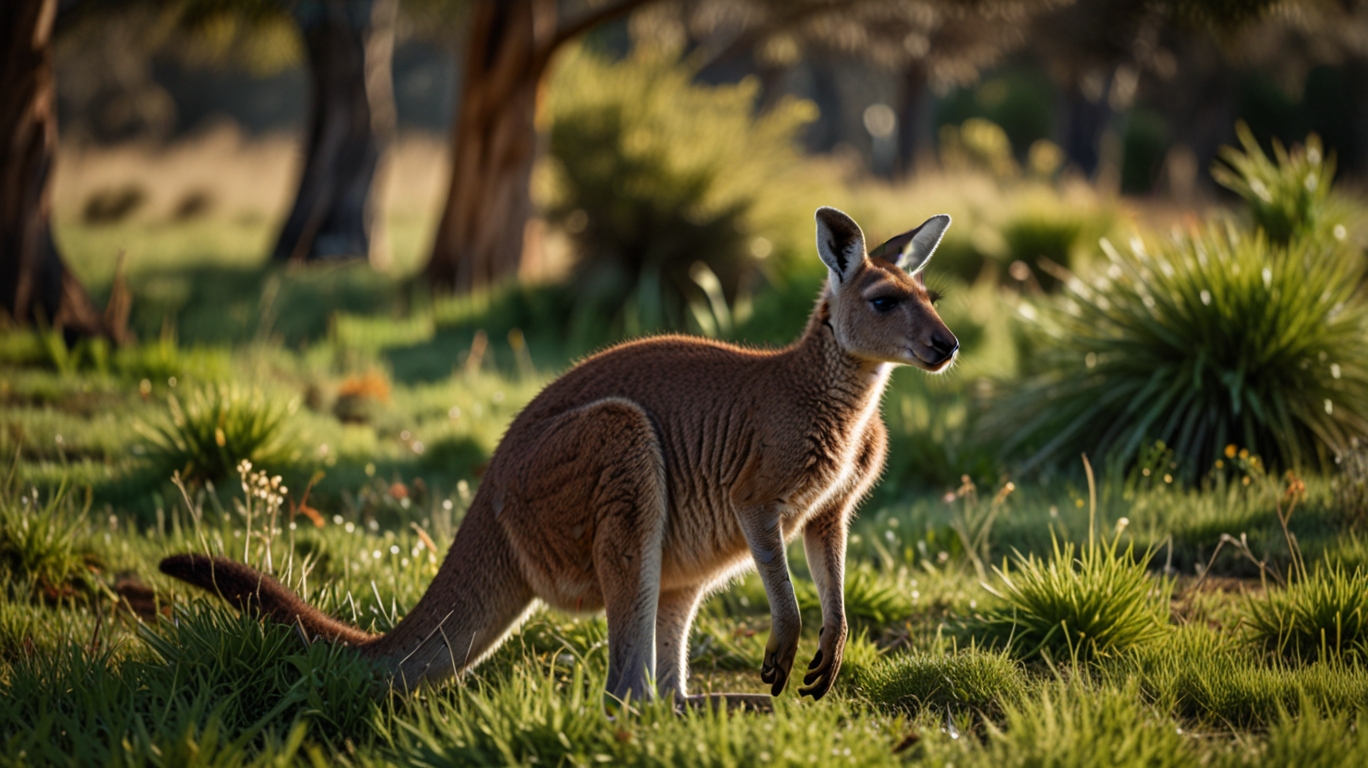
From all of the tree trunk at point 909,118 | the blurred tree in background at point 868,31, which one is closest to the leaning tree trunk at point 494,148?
the blurred tree in background at point 868,31

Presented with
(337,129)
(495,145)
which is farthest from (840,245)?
(337,129)

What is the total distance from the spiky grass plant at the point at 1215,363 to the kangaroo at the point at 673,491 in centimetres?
Answer: 290

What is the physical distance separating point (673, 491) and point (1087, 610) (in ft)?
5.24

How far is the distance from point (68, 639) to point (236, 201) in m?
18.7

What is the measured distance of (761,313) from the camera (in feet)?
29.3

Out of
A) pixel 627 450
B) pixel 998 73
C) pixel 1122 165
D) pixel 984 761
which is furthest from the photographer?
pixel 998 73

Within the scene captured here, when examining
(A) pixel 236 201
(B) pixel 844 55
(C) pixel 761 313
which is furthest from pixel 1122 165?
(C) pixel 761 313

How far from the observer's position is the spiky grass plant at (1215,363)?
6.09 metres

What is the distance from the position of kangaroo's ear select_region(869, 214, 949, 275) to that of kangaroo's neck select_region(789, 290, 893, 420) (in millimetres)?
317

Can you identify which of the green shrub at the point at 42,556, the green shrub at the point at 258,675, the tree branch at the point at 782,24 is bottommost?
the green shrub at the point at 42,556

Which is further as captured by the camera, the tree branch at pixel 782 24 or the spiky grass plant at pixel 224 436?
the tree branch at pixel 782 24

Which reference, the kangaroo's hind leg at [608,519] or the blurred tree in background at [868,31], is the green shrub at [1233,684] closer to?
the kangaroo's hind leg at [608,519]

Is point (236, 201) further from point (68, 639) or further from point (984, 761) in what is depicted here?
point (984, 761)

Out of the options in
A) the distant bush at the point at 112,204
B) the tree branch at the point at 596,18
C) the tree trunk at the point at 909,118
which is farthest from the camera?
the tree trunk at the point at 909,118
